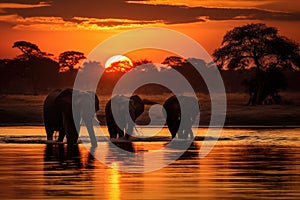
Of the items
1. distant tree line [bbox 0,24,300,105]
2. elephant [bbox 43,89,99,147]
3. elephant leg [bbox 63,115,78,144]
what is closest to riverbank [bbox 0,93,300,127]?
distant tree line [bbox 0,24,300,105]

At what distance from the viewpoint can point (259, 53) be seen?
93.6 m

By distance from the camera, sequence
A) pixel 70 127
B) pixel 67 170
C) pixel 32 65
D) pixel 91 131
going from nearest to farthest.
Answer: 1. pixel 67 170
2. pixel 91 131
3. pixel 70 127
4. pixel 32 65

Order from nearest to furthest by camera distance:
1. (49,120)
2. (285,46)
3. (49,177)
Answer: (49,177) → (49,120) → (285,46)

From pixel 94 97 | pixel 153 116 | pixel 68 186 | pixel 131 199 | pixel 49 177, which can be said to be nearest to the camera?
pixel 131 199

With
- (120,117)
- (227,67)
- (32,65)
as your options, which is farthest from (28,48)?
(120,117)

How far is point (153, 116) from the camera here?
228ft

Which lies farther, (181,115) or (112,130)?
(181,115)

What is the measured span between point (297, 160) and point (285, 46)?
66.3 meters

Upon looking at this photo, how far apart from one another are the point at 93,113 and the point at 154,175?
1528 cm

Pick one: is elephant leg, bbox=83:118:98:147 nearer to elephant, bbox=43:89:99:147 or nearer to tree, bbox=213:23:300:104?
elephant, bbox=43:89:99:147

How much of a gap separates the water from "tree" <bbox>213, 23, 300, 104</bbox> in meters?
54.8

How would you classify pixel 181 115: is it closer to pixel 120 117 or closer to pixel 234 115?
pixel 120 117

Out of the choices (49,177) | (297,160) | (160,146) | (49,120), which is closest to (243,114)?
(49,120)

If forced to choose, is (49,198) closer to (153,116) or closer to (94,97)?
(94,97)
